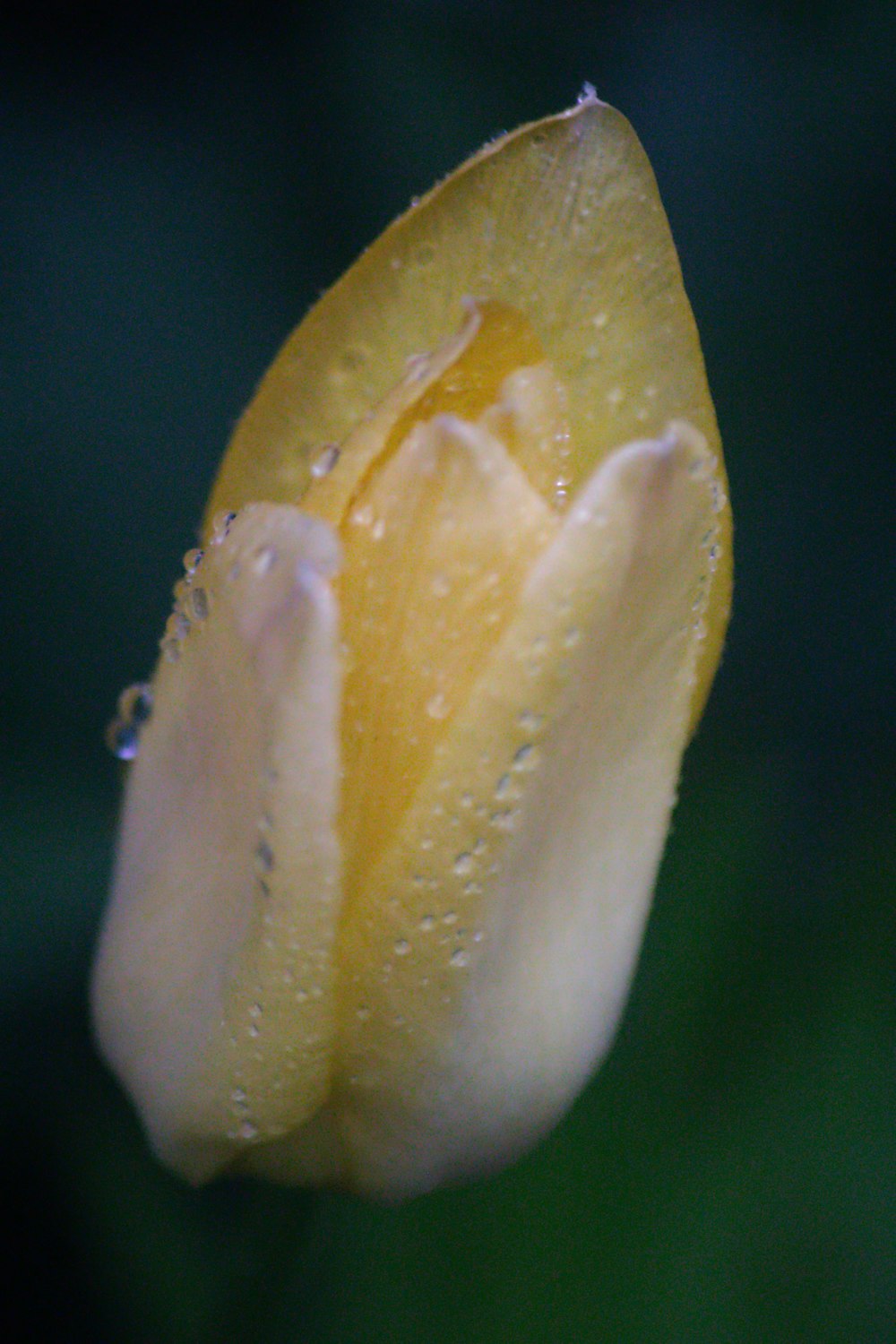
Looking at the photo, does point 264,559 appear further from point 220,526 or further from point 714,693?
point 714,693

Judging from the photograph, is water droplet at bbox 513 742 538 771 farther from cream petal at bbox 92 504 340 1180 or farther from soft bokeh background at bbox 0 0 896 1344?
soft bokeh background at bbox 0 0 896 1344

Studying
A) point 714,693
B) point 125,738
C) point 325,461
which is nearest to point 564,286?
point 325,461

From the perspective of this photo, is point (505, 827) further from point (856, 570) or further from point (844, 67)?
point (844, 67)

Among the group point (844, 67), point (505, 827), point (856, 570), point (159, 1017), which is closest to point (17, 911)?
point (159, 1017)

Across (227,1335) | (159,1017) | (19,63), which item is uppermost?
(19,63)

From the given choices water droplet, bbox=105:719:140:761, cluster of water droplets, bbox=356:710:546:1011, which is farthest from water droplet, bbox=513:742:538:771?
water droplet, bbox=105:719:140:761

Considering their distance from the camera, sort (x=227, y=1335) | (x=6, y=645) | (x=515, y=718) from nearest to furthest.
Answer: (x=515, y=718)
(x=227, y=1335)
(x=6, y=645)
